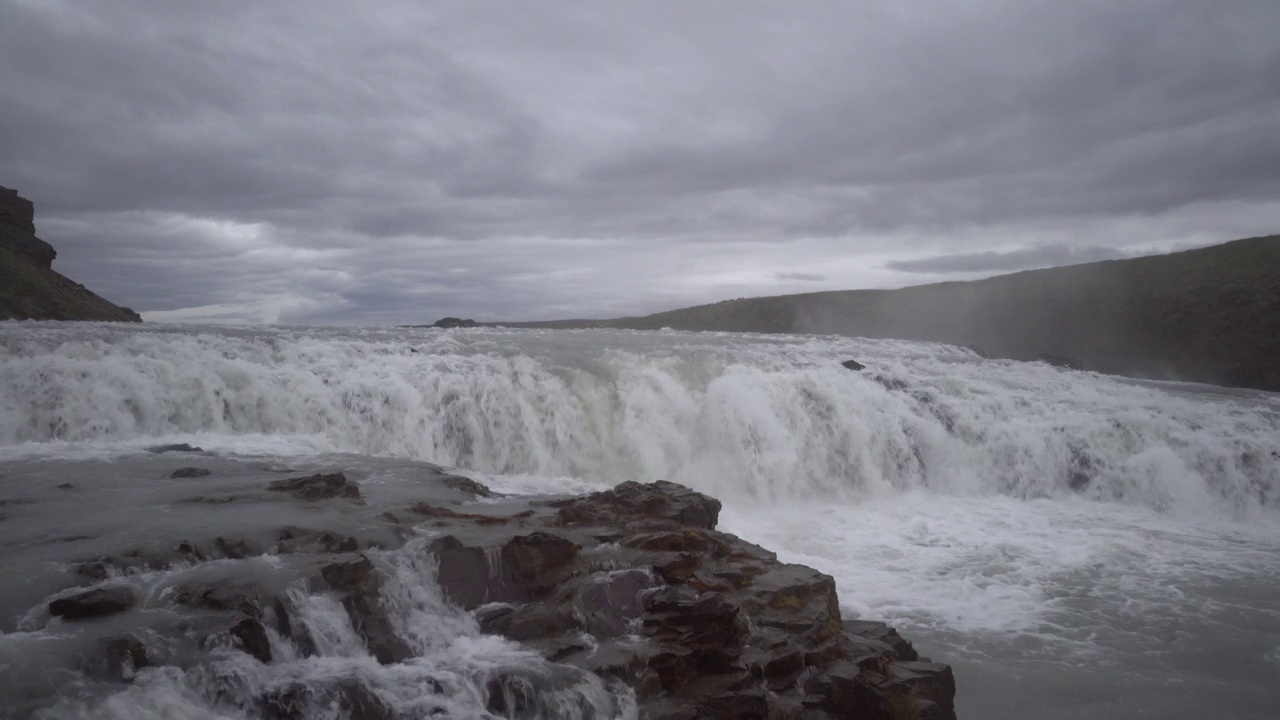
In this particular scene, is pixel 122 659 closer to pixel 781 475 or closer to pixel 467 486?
pixel 467 486

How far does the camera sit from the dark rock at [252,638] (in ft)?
18.1

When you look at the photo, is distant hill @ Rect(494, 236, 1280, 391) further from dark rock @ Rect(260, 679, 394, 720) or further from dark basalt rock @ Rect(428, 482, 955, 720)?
dark rock @ Rect(260, 679, 394, 720)

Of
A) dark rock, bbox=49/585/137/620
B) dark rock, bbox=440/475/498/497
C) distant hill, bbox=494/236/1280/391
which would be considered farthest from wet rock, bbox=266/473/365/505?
distant hill, bbox=494/236/1280/391

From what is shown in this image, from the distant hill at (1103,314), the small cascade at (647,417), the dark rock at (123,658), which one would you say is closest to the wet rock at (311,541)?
the dark rock at (123,658)

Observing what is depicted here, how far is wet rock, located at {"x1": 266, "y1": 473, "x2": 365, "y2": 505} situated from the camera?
8.88 m

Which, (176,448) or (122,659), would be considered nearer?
(122,659)

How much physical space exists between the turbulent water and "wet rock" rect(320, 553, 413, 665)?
0.15m

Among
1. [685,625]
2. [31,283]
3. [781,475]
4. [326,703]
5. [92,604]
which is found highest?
[31,283]

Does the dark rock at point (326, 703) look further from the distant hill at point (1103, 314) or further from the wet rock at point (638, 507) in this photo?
the distant hill at point (1103, 314)

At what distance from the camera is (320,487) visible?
9.05 m

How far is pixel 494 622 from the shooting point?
6.71 m

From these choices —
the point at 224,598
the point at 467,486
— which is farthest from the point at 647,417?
the point at 224,598

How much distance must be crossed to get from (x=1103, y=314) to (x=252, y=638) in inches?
2112

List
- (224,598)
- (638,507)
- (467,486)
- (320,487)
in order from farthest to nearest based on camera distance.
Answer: (467,486) → (638,507) → (320,487) → (224,598)
